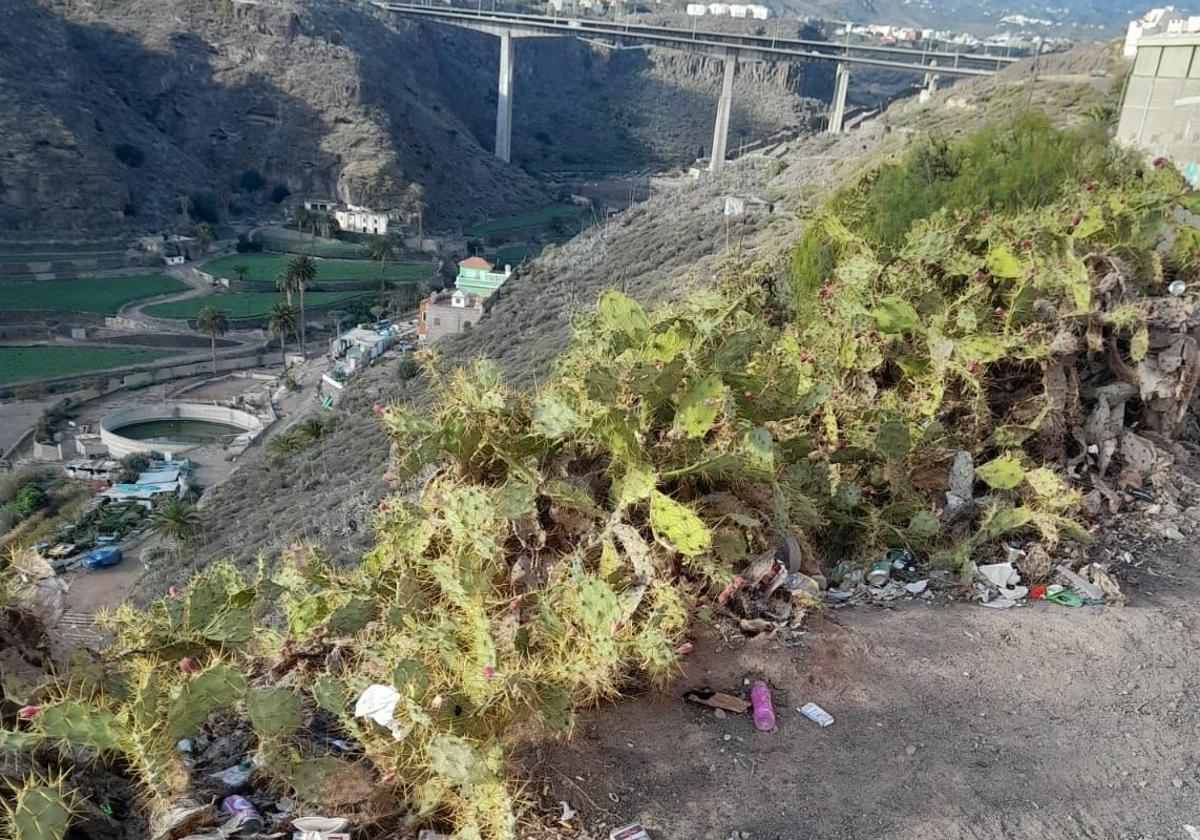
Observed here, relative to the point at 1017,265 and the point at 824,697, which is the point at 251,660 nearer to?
the point at 824,697

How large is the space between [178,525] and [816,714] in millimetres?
18670

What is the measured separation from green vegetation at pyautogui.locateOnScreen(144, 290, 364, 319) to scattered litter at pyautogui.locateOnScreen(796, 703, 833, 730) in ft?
127

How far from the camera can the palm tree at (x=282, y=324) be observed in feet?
113

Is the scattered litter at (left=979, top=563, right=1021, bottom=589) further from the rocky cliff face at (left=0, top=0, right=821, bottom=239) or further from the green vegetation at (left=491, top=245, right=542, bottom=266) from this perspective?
the rocky cliff face at (left=0, top=0, right=821, bottom=239)

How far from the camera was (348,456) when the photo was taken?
1969 centimetres

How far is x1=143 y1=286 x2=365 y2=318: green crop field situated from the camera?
37.8 meters

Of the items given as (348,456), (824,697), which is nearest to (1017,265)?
(824,697)

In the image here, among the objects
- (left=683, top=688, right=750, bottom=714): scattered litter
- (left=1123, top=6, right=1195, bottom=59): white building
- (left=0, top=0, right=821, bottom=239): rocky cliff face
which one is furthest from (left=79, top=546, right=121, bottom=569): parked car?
(left=0, top=0, right=821, bottom=239): rocky cliff face

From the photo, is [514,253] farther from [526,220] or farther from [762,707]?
[762,707]

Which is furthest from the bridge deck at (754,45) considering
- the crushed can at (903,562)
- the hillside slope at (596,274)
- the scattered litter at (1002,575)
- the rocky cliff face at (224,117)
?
the scattered litter at (1002,575)

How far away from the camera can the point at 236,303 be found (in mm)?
39688

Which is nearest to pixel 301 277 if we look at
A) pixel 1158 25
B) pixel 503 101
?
pixel 1158 25

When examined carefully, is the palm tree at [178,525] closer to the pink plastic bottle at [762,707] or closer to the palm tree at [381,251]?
the pink plastic bottle at [762,707]

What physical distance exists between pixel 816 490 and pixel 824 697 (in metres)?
1.52
